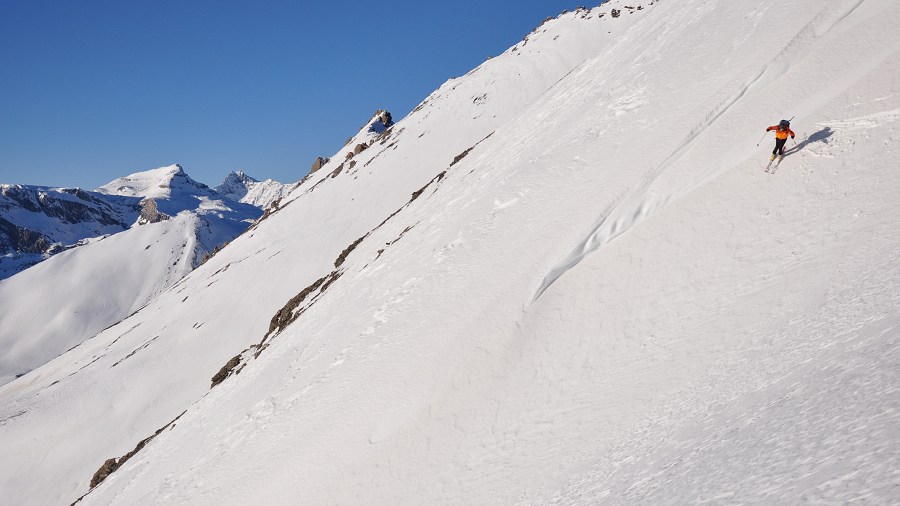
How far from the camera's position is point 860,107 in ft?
45.8

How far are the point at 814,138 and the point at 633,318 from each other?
28.1ft

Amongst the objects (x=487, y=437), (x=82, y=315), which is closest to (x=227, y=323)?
(x=487, y=437)

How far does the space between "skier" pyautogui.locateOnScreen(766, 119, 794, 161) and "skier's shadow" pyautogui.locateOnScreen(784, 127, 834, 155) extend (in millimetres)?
428

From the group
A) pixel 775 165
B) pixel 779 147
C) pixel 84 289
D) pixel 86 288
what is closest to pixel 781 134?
pixel 779 147

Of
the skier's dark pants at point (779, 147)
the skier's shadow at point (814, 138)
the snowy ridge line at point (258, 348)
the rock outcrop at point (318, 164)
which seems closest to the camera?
the skier's dark pants at point (779, 147)

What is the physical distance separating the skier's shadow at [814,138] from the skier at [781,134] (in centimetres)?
43

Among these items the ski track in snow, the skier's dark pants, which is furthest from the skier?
the ski track in snow

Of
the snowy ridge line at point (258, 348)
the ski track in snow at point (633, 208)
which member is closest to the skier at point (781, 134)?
the ski track in snow at point (633, 208)

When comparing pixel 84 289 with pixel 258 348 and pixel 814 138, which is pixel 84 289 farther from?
pixel 814 138

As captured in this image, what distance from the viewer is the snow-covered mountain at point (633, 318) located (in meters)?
7.34

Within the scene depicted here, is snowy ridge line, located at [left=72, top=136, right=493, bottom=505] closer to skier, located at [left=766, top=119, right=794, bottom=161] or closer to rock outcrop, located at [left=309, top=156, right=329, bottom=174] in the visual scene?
skier, located at [left=766, top=119, right=794, bottom=161]

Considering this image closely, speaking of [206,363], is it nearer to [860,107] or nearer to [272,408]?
[272,408]

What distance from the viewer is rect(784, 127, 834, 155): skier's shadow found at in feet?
45.5

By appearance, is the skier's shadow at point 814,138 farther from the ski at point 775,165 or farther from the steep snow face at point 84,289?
the steep snow face at point 84,289
